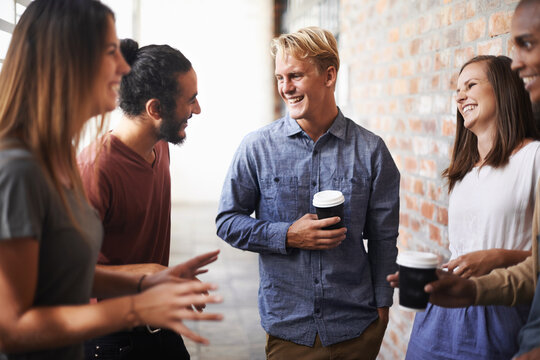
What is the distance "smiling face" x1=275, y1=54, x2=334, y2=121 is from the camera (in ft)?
6.21

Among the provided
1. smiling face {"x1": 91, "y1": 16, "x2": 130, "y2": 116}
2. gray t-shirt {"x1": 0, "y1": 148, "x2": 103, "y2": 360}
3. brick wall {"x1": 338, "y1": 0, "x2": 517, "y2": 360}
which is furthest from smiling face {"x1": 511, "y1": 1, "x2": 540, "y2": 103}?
gray t-shirt {"x1": 0, "y1": 148, "x2": 103, "y2": 360}

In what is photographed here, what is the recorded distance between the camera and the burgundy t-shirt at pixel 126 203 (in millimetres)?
1637

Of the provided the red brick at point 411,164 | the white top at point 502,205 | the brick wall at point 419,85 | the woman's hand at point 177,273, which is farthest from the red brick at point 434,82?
the woman's hand at point 177,273

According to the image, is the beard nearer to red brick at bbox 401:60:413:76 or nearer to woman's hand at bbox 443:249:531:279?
woman's hand at bbox 443:249:531:279

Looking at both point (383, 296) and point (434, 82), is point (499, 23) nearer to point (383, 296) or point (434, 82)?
point (434, 82)

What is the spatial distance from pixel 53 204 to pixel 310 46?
3.79 feet

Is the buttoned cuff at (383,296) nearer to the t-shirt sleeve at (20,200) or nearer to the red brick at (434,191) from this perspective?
the red brick at (434,191)

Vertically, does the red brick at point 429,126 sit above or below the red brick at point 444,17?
below

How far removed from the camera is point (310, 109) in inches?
74.7

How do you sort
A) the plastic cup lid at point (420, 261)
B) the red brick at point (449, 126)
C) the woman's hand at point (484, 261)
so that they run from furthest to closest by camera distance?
the red brick at point (449, 126) → the woman's hand at point (484, 261) → the plastic cup lid at point (420, 261)

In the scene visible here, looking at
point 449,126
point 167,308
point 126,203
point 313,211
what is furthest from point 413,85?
point 167,308

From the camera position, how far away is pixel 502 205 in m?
1.58

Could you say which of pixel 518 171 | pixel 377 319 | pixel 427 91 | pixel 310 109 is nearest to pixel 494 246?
pixel 518 171

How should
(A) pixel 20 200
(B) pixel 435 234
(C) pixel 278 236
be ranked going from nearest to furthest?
(A) pixel 20 200 < (C) pixel 278 236 < (B) pixel 435 234
